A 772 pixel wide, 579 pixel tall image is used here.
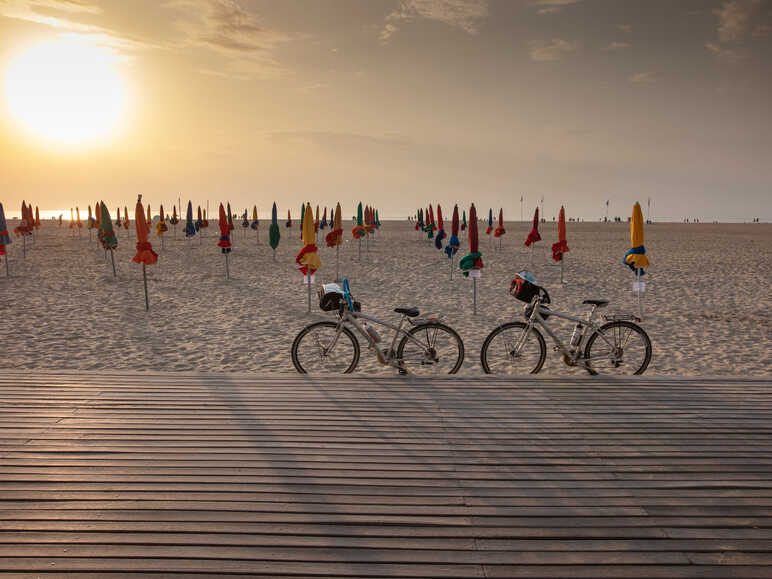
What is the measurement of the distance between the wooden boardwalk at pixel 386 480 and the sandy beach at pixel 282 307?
9.11 feet

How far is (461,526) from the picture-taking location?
2.81 meters

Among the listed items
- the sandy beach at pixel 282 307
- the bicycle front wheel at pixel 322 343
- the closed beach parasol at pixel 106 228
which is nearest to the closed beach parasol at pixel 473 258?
the sandy beach at pixel 282 307

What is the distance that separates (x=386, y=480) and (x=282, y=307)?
34.4ft

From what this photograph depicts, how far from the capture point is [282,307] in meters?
13.4

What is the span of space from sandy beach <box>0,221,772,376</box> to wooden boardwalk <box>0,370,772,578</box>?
2777 millimetres

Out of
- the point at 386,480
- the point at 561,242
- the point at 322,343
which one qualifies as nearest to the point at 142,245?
the point at 322,343

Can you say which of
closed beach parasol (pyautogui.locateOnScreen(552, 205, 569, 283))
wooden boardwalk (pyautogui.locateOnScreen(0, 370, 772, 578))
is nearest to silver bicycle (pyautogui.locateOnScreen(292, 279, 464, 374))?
wooden boardwalk (pyautogui.locateOnScreen(0, 370, 772, 578))

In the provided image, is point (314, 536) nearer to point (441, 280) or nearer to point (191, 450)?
point (191, 450)

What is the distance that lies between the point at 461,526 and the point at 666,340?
8.26 meters

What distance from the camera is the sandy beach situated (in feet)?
27.3

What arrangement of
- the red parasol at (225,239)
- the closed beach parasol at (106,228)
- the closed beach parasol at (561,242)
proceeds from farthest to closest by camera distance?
the red parasol at (225,239)
the closed beach parasol at (106,228)
the closed beach parasol at (561,242)

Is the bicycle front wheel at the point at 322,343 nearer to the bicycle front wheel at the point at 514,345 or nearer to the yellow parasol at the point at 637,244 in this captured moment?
the bicycle front wheel at the point at 514,345

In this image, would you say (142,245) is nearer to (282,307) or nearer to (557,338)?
(282,307)

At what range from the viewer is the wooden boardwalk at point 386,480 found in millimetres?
2568
